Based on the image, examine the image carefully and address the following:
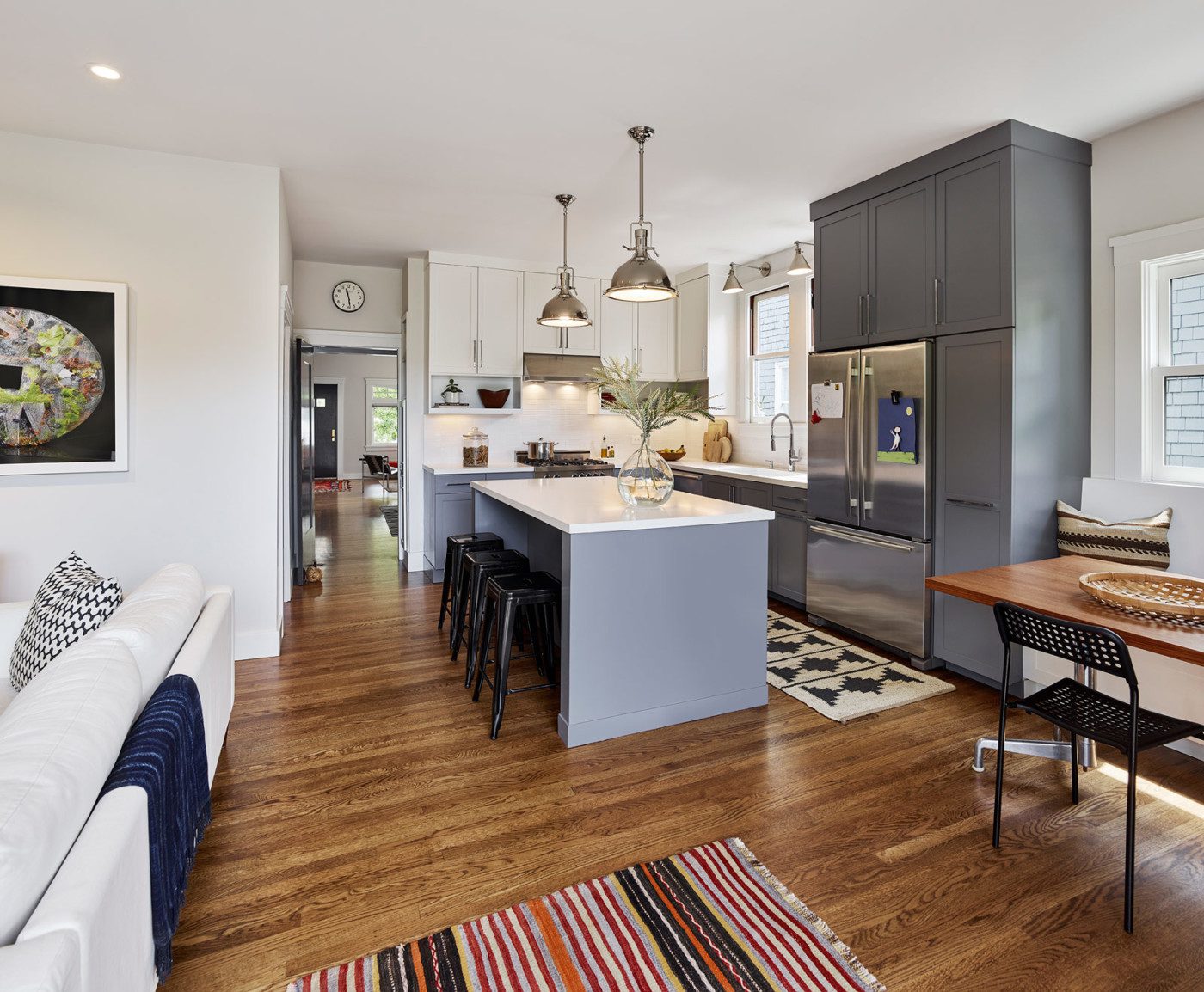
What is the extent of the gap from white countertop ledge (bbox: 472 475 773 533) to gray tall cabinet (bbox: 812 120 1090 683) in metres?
1.14

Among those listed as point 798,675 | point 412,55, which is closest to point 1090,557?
point 798,675

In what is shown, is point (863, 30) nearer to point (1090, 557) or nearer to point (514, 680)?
point (1090, 557)

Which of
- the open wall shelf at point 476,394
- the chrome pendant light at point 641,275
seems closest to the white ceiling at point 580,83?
the chrome pendant light at point 641,275

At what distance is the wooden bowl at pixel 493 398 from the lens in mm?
6121

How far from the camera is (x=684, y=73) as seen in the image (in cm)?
284

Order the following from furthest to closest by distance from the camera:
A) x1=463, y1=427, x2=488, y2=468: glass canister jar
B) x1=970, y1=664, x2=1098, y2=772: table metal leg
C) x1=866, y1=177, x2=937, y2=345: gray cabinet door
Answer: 1. x1=463, y1=427, x2=488, y2=468: glass canister jar
2. x1=866, y1=177, x2=937, y2=345: gray cabinet door
3. x1=970, y1=664, x2=1098, y2=772: table metal leg

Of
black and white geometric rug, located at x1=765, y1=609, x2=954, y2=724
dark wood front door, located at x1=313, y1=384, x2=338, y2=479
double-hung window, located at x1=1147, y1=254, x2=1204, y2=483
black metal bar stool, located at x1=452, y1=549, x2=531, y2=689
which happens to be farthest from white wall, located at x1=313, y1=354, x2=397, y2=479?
double-hung window, located at x1=1147, y1=254, x2=1204, y2=483

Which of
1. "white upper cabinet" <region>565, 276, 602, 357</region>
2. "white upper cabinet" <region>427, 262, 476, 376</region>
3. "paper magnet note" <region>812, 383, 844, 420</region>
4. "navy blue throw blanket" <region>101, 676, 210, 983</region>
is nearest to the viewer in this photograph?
"navy blue throw blanket" <region>101, 676, 210, 983</region>

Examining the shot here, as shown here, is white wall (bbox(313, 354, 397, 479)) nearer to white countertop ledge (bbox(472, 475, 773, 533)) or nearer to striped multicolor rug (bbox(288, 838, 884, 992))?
white countertop ledge (bbox(472, 475, 773, 533))

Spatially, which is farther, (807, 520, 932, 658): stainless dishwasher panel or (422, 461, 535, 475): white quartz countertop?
(422, 461, 535, 475): white quartz countertop

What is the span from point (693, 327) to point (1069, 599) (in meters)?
4.55

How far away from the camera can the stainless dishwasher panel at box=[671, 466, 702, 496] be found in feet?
19.2

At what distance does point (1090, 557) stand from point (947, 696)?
0.94m

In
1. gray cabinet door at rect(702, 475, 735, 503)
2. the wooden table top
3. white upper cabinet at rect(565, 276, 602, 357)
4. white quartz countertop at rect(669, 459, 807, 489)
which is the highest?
white upper cabinet at rect(565, 276, 602, 357)
